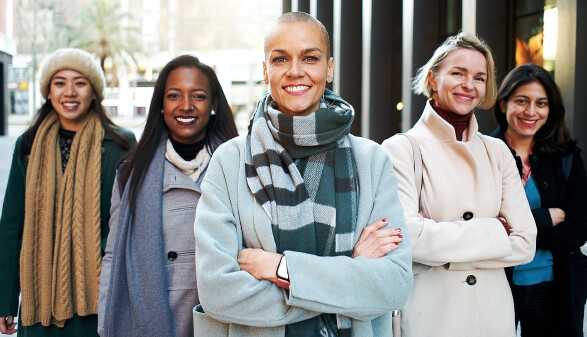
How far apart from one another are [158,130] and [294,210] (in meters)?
1.25

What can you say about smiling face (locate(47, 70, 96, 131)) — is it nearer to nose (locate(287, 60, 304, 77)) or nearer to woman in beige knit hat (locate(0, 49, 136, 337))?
woman in beige knit hat (locate(0, 49, 136, 337))

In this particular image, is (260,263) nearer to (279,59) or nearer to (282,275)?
(282,275)

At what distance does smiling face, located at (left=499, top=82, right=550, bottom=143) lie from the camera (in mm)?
3373

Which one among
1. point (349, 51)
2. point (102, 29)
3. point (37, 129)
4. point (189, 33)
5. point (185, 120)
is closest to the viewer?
point (185, 120)

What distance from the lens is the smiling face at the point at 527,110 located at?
11.1 ft

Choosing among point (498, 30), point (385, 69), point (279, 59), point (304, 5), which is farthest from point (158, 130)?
point (304, 5)

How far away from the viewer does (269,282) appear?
1.92 metres

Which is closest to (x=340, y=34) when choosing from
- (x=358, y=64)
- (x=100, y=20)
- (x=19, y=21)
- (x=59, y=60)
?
(x=358, y=64)

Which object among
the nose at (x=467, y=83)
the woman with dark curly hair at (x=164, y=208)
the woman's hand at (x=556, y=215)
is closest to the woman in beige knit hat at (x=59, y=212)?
the woman with dark curly hair at (x=164, y=208)

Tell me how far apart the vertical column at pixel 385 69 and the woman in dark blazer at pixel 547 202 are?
24.2 feet

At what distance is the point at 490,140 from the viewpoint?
3.03 meters

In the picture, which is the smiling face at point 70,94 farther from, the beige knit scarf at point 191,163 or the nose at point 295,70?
the nose at point 295,70

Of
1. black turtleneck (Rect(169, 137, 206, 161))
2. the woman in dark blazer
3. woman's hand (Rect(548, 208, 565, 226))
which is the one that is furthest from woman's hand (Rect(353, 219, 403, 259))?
woman's hand (Rect(548, 208, 565, 226))

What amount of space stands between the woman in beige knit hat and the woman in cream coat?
1.78 meters
